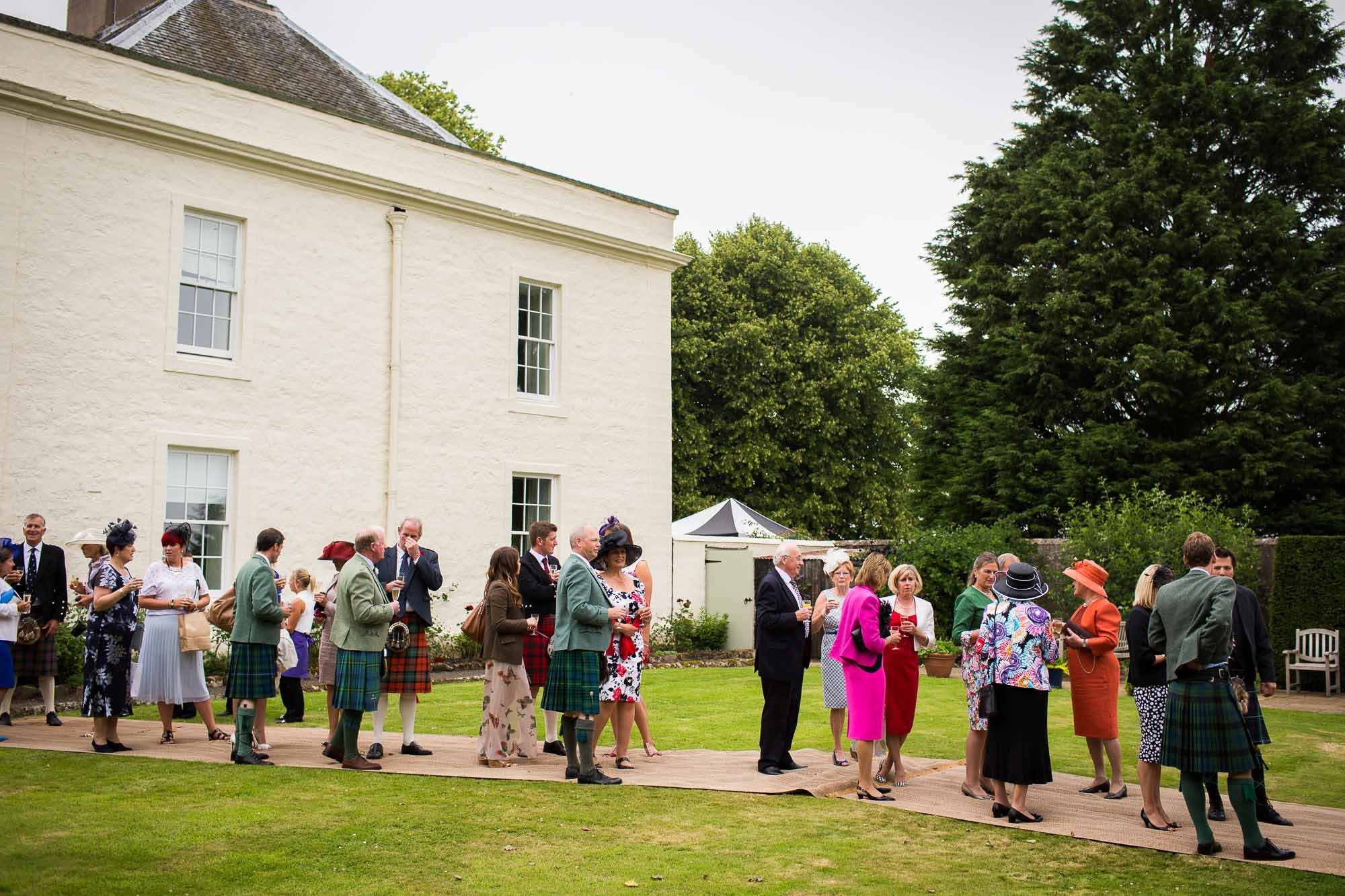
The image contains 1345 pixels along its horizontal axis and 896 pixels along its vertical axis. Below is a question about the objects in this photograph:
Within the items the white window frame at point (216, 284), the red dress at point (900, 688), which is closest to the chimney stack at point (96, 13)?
the white window frame at point (216, 284)

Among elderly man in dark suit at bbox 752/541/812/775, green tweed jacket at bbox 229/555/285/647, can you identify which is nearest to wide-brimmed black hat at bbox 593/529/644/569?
elderly man in dark suit at bbox 752/541/812/775

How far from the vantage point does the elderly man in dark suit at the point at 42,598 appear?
38.2 feet

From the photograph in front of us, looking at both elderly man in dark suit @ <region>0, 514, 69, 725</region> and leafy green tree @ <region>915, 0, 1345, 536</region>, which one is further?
leafy green tree @ <region>915, 0, 1345, 536</region>

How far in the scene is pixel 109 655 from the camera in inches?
384

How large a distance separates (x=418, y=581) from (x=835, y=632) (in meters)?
3.71

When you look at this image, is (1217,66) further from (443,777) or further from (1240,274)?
(443,777)

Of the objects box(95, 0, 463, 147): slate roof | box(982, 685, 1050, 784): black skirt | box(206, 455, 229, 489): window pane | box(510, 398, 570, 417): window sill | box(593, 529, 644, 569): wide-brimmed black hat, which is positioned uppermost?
box(95, 0, 463, 147): slate roof

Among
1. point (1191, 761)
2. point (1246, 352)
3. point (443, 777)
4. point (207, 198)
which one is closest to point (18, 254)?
point (207, 198)

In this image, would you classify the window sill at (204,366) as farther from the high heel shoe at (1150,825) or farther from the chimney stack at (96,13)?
the high heel shoe at (1150,825)

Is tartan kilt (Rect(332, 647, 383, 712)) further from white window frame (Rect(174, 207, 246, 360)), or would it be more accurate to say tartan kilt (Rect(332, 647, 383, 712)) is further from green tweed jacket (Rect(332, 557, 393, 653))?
white window frame (Rect(174, 207, 246, 360))

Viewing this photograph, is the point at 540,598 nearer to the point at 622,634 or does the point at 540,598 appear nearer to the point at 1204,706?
the point at 622,634

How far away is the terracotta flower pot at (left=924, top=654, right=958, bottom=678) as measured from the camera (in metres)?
18.2

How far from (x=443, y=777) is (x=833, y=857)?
3.54m

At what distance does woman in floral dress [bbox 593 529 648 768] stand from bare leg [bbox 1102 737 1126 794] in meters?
3.71
